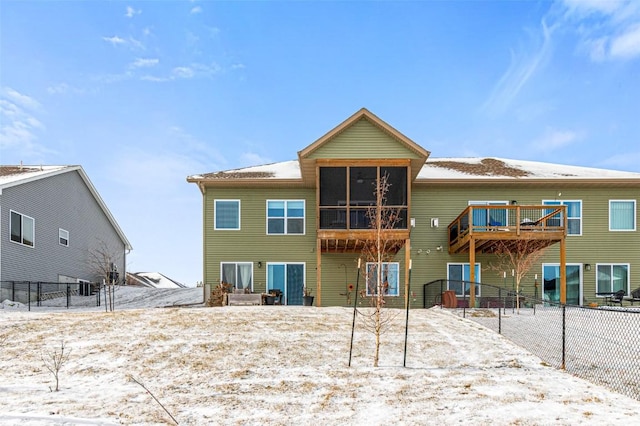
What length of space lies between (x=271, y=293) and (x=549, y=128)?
13.3 metres

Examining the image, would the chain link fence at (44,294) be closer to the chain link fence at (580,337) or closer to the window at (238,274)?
the window at (238,274)

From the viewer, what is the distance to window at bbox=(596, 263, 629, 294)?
20484 mm

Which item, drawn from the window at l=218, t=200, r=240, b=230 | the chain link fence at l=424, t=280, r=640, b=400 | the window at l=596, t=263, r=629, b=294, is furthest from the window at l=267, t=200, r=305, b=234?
the window at l=596, t=263, r=629, b=294

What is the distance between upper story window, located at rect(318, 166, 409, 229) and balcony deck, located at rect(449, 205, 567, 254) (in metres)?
2.44

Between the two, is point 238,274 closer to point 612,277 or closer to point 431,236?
point 431,236

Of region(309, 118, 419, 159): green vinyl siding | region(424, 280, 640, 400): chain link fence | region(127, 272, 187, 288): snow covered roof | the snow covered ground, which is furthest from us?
region(127, 272, 187, 288): snow covered roof

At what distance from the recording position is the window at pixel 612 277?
20.5 m

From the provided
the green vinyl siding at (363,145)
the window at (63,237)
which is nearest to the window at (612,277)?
the green vinyl siding at (363,145)

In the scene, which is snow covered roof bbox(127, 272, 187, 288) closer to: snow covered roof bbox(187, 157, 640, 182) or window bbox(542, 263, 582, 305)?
snow covered roof bbox(187, 157, 640, 182)

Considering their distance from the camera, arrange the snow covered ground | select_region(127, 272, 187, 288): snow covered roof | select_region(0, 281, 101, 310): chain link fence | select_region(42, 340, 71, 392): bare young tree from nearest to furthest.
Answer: the snow covered ground, select_region(42, 340, 71, 392): bare young tree, select_region(0, 281, 101, 310): chain link fence, select_region(127, 272, 187, 288): snow covered roof

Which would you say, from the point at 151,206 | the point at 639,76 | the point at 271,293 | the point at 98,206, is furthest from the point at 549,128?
the point at 98,206

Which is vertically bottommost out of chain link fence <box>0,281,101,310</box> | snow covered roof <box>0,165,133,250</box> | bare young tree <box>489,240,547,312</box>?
chain link fence <box>0,281,101,310</box>

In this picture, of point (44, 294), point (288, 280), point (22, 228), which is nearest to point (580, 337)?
point (288, 280)

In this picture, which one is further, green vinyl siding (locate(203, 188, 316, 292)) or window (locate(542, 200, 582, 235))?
window (locate(542, 200, 582, 235))
